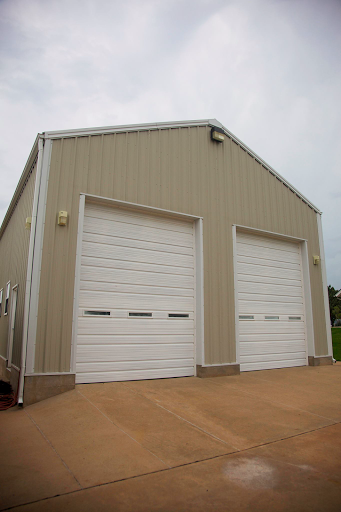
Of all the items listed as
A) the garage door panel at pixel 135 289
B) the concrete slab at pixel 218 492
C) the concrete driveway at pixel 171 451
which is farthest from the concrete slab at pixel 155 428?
the garage door panel at pixel 135 289

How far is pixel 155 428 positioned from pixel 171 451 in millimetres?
594

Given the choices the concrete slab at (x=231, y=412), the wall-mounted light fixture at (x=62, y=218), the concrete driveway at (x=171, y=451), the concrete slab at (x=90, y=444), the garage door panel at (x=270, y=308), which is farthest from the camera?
the garage door panel at (x=270, y=308)

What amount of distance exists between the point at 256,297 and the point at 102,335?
383 centimetres

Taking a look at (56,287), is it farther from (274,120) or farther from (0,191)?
(274,120)

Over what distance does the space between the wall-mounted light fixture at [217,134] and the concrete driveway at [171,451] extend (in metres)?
5.46

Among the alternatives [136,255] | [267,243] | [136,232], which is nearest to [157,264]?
[136,255]

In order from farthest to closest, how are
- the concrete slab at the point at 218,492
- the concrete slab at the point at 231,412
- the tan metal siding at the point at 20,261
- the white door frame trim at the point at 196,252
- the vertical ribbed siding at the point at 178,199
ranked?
the tan metal siding at the point at 20,261
the white door frame trim at the point at 196,252
the vertical ribbed siding at the point at 178,199
the concrete slab at the point at 231,412
the concrete slab at the point at 218,492

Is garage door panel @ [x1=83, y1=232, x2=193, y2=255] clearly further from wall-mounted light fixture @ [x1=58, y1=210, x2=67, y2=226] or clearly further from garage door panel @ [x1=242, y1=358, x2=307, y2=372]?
garage door panel @ [x1=242, y1=358, x2=307, y2=372]

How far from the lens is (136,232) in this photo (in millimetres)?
6203

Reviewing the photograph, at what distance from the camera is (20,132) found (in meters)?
9.34

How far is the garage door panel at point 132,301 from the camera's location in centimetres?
551

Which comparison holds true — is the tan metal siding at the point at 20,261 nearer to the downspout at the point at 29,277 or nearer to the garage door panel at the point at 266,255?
the downspout at the point at 29,277

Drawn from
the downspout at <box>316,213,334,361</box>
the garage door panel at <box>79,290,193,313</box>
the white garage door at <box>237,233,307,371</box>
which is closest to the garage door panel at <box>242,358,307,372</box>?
the white garage door at <box>237,233,307,371</box>

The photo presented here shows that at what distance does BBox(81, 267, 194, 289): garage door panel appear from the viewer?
18.4ft
